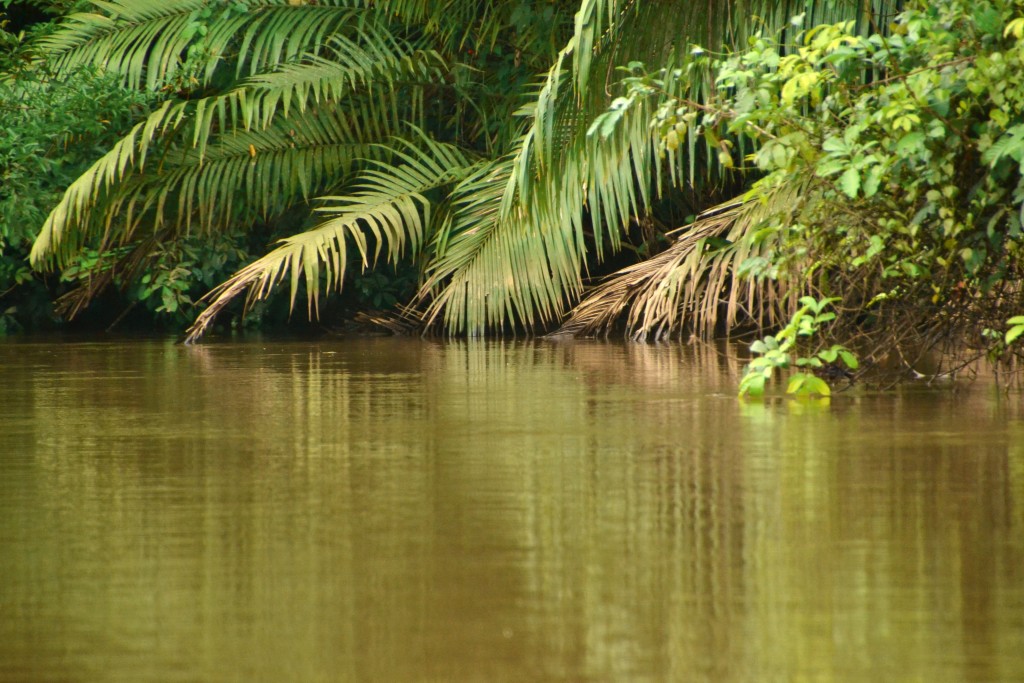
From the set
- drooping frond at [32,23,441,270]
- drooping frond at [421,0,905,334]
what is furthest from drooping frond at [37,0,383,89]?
drooping frond at [421,0,905,334]

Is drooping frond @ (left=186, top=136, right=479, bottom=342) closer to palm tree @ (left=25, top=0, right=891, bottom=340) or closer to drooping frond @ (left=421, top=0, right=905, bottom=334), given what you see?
palm tree @ (left=25, top=0, right=891, bottom=340)

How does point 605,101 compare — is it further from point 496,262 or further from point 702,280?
point 702,280

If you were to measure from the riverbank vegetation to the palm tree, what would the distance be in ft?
0.08

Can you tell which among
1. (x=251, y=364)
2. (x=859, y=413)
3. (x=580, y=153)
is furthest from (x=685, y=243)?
(x=859, y=413)

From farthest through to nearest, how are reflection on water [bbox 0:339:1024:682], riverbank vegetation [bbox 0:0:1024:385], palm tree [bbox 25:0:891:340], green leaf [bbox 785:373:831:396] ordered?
palm tree [bbox 25:0:891:340]
green leaf [bbox 785:373:831:396]
riverbank vegetation [bbox 0:0:1024:385]
reflection on water [bbox 0:339:1024:682]

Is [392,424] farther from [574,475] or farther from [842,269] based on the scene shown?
[842,269]

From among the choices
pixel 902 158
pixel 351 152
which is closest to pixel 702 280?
pixel 351 152

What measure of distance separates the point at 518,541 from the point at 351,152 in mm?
7092

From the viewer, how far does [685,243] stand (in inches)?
297

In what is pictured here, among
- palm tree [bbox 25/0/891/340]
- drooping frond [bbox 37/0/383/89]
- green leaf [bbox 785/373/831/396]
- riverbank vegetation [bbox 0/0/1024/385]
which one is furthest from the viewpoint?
drooping frond [bbox 37/0/383/89]

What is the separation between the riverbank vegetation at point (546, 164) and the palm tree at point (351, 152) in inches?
1.0

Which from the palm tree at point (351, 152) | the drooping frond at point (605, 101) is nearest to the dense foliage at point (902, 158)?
the drooping frond at point (605, 101)

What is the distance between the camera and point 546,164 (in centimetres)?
597

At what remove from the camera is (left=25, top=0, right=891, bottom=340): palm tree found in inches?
319
